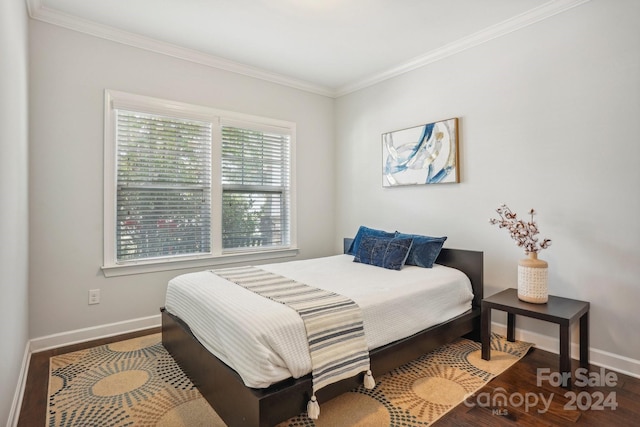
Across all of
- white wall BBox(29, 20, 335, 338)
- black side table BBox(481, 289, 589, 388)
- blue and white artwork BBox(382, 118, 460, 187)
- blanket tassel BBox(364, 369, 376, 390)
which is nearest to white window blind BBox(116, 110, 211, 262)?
white wall BBox(29, 20, 335, 338)

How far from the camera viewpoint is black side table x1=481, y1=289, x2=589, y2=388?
2064mm

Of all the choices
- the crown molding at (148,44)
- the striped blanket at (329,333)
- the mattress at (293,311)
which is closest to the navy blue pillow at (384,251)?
the mattress at (293,311)

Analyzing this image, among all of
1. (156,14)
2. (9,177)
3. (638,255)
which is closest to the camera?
(9,177)

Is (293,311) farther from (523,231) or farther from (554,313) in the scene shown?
(523,231)

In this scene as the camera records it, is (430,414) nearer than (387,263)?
Yes

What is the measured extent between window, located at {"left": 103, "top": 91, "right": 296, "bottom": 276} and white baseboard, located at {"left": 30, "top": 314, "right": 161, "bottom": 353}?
1.51ft

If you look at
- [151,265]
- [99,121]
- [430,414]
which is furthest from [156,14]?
Result: [430,414]

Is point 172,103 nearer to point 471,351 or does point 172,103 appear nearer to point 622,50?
point 471,351

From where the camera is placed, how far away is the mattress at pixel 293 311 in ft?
5.17

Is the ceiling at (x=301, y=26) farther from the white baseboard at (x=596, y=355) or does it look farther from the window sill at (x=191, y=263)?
the white baseboard at (x=596, y=355)

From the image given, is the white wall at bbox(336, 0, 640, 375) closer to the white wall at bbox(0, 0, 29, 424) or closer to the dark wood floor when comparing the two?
the dark wood floor

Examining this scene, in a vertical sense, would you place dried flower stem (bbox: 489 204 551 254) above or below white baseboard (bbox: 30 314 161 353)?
above

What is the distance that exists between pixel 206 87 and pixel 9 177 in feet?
6.83

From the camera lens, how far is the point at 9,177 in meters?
1.73
